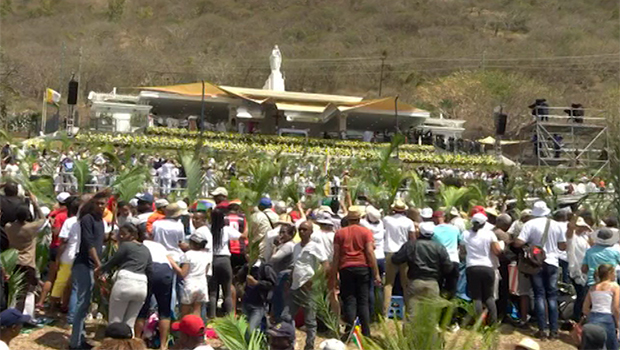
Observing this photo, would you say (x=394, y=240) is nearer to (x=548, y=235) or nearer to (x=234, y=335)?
(x=548, y=235)

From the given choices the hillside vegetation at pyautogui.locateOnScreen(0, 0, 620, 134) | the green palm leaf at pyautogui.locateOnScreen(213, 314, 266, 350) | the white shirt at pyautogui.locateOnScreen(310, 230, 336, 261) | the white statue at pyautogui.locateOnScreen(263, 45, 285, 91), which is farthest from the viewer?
the hillside vegetation at pyautogui.locateOnScreen(0, 0, 620, 134)

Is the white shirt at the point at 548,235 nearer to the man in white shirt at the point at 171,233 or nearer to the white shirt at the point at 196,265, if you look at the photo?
the white shirt at the point at 196,265

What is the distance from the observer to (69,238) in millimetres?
8648

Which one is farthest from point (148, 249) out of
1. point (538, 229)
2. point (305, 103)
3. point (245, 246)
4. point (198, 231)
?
point (305, 103)

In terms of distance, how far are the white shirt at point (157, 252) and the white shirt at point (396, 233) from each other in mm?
2936

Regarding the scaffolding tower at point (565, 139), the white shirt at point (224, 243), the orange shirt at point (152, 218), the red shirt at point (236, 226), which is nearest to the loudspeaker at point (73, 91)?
the scaffolding tower at point (565, 139)

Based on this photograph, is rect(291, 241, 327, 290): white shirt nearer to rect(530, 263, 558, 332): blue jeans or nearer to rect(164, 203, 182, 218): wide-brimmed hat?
rect(164, 203, 182, 218): wide-brimmed hat

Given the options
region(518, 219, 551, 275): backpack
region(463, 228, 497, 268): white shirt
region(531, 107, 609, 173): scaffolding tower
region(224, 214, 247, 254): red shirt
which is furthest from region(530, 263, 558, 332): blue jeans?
region(531, 107, 609, 173): scaffolding tower

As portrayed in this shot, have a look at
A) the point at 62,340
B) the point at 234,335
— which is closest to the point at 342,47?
the point at 62,340

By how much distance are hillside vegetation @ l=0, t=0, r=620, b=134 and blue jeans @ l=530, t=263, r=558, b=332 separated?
42.3 m

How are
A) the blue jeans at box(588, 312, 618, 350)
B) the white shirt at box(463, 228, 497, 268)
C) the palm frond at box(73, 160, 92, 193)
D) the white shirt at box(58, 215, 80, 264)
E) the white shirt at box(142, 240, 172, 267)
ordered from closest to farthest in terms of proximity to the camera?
1. the blue jeans at box(588, 312, 618, 350)
2. the white shirt at box(142, 240, 172, 267)
3. the white shirt at box(58, 215, 80, 264)
4. the white shirt at box(463, 228, 497, 268)
5. the palm frond at box(73, 160, 92, 193)

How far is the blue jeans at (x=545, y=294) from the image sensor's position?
30.7 feet

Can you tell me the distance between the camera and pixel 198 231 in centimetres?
836

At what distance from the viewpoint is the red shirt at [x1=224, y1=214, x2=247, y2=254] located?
938 centimetres
